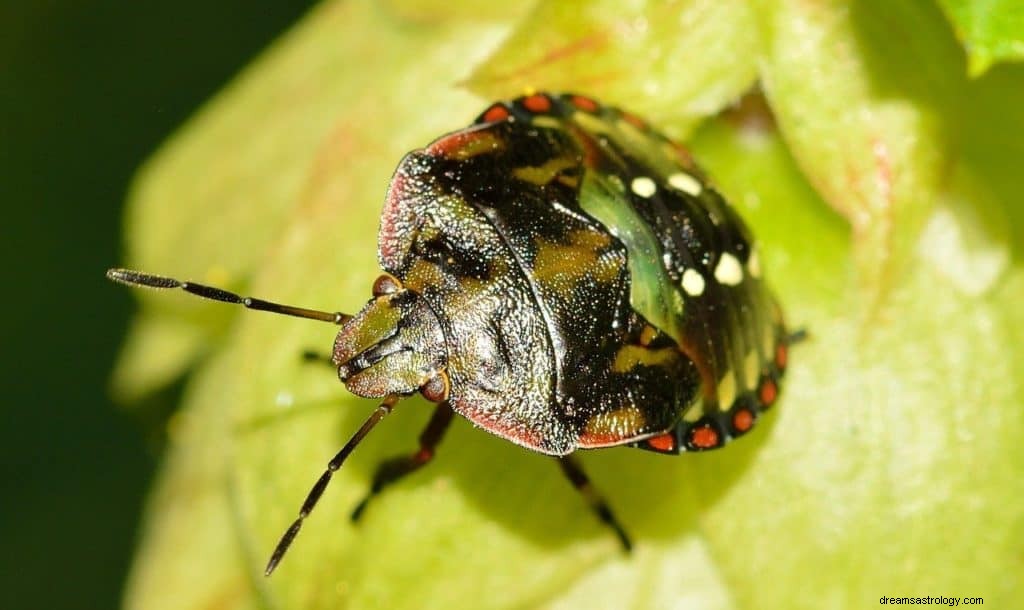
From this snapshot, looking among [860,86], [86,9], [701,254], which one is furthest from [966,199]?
[86,9]

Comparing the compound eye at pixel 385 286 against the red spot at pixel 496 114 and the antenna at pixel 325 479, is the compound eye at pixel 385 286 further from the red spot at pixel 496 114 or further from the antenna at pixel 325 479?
the red spot at pixel 496 114

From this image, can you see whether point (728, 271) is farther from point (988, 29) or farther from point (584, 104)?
point (988, 29)

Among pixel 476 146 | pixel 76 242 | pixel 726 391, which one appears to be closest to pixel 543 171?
pixel 476 146

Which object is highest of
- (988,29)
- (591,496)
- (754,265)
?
(988,29)

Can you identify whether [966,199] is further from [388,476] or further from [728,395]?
[388,476]

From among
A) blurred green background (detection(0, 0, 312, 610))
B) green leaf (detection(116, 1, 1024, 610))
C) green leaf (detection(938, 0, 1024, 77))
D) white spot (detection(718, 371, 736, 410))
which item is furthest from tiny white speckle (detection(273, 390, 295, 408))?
blurred green background (detection(0, 0, 312, 610))

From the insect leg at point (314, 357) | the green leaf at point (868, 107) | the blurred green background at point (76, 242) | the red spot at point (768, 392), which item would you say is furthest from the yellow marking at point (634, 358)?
the blurred green background at point (76, 242)

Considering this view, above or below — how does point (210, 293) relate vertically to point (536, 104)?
below

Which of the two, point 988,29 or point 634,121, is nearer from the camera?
point 988,29

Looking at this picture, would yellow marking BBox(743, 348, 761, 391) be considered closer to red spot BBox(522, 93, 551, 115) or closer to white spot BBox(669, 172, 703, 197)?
white spot BBox(669, 172, 703, 197)
